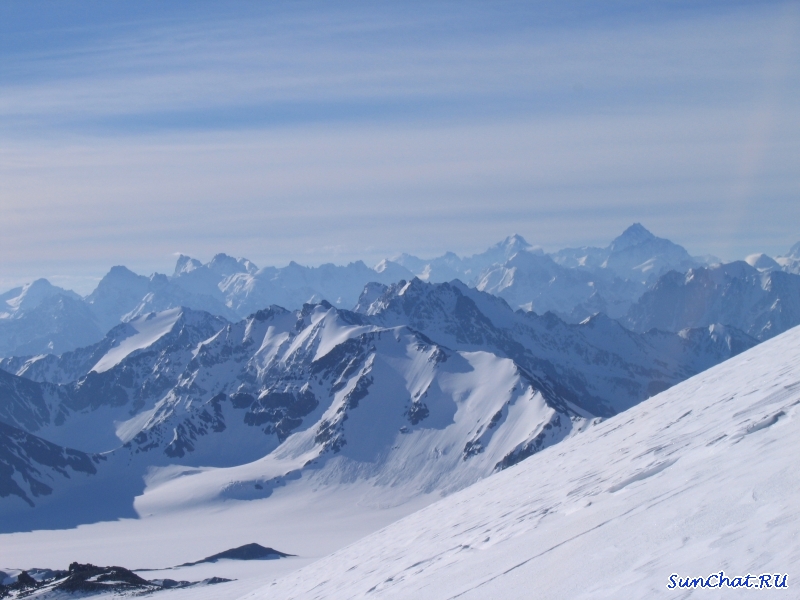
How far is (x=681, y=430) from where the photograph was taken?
22312 millimetres

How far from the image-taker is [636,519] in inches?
594

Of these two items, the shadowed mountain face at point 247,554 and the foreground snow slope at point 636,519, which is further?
the shadowed mountain face at point 247,554

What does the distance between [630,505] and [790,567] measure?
554 cm

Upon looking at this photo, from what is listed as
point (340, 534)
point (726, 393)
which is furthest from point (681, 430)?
point (340, 534)

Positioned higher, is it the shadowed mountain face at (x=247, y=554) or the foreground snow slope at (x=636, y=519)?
the foreground snow slope at (x=636, y=519)

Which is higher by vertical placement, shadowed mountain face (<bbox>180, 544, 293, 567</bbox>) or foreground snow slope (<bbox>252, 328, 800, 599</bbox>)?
foreground snow slope (<bbox>252, 328, 800, 599</bbox>)

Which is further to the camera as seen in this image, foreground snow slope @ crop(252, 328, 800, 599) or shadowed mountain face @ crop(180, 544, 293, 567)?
shadowed mountain face @ crop(180, 544, 293, 567)

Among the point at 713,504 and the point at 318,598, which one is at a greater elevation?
the point at 713,504

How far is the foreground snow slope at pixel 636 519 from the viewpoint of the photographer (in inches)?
485

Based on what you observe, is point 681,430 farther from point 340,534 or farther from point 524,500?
point 340,534

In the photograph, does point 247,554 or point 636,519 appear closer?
point 636,519

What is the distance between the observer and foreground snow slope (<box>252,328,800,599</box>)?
12.3 m

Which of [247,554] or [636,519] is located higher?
[636,519]

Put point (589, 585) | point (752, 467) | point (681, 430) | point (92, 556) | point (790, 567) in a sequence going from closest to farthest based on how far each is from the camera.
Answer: point (790, 567) < point (589, 585) < point (752, 467) < point (681, 430) < point (92, 556)
